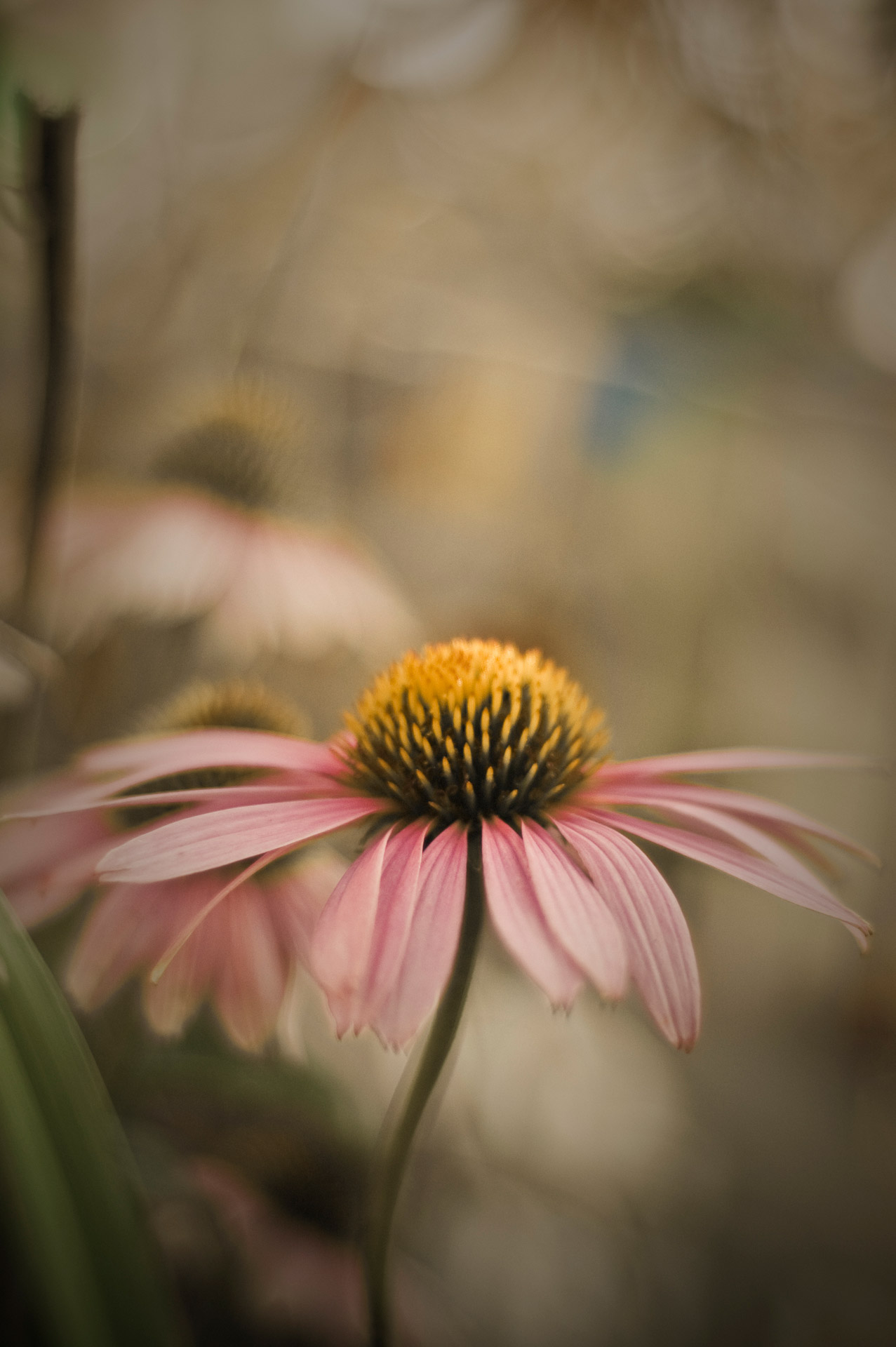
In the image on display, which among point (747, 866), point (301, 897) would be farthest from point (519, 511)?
point (747, 866)

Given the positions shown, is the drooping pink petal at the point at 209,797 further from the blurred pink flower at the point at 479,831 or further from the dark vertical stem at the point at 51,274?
the dark vertical stem at the point at 51,274

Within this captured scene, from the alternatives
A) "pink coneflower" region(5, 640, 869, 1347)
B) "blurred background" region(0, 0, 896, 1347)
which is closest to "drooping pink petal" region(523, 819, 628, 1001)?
"pink coneflower" region(5, 640, 869, 1347)

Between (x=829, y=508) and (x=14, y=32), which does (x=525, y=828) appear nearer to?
(x=14, y=32)

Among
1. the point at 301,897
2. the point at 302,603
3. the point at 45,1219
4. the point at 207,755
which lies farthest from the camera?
the point at 302,603

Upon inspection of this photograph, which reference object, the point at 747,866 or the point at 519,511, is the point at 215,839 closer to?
the point at 747,866

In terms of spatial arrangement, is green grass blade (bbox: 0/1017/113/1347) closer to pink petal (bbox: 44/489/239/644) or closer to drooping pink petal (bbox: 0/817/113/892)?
Result: drooping pink petal (bbox: 0/817/113/892)

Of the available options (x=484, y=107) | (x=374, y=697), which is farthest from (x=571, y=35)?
(x=374, y=697)
